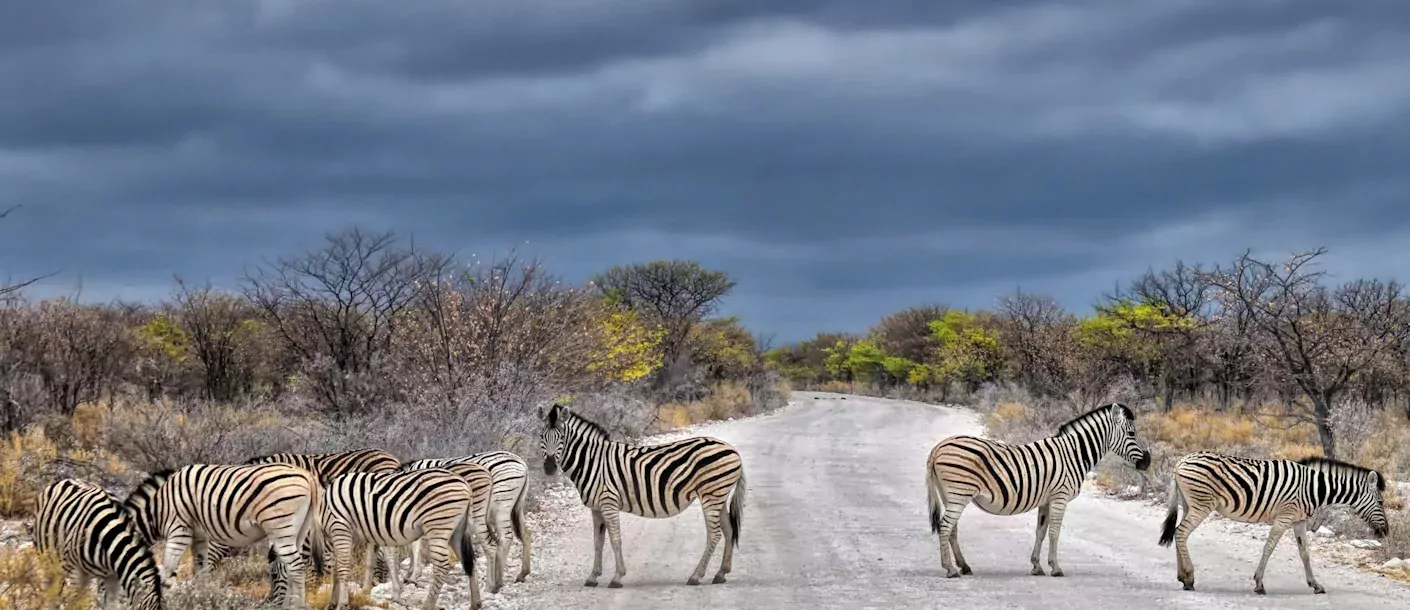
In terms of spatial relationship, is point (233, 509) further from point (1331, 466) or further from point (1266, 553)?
point (1331, 466)

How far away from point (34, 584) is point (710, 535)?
6.22m

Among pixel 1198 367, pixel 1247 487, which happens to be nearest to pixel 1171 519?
pixel 1247 487

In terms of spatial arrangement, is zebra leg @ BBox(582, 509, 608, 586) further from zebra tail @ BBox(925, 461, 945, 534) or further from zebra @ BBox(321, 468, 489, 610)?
zebra tail @ BBox(925, 461, 945, 534)

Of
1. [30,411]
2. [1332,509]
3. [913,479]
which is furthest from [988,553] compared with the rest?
[30,411]

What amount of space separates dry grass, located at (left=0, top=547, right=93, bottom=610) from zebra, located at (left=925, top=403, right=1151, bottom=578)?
8054 mm

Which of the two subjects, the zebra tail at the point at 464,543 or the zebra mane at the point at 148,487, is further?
the zebra tail at the point at 464,543

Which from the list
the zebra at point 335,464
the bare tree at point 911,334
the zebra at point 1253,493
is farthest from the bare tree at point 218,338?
the bare tree at point 911,334

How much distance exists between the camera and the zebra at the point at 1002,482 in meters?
12.1

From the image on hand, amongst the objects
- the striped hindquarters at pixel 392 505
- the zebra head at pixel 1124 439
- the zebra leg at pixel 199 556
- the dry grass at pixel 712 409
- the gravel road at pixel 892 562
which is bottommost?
the gravel road at pixel 892 562

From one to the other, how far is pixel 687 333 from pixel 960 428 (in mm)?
17736

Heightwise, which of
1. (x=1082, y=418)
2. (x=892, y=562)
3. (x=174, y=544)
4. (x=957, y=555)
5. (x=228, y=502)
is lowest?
(x=892, y=562)

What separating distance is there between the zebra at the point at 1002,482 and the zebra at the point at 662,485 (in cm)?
219

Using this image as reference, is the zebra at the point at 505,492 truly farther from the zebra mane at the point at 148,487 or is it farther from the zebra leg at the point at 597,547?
the zebra mane at the point at 148,487

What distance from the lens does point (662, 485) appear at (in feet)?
38.5
